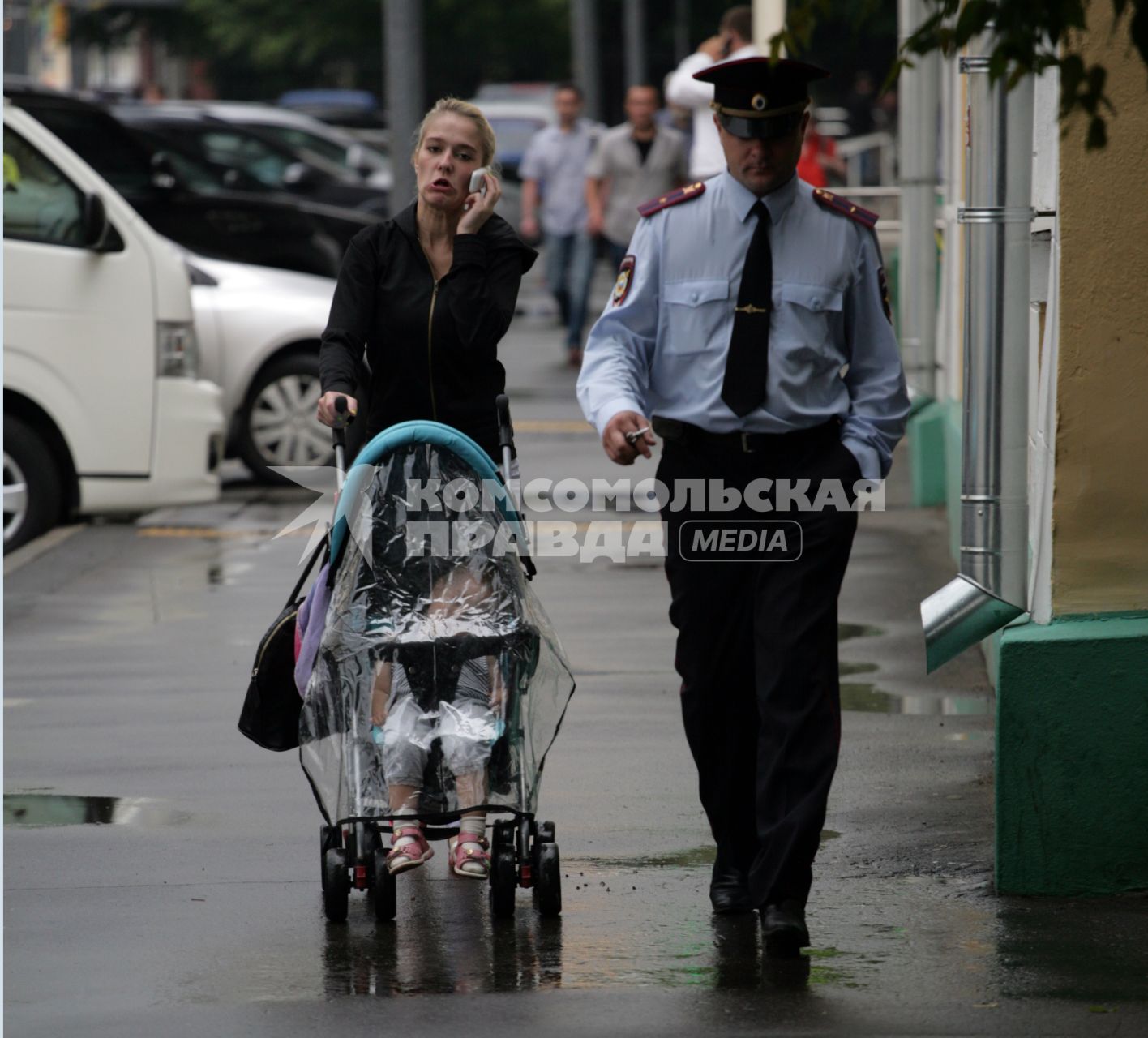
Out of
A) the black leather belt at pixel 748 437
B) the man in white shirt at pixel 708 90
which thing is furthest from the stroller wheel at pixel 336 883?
the man in white shirt at pixel 708 90

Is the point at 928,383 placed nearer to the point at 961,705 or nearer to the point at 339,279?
the point at 961,705

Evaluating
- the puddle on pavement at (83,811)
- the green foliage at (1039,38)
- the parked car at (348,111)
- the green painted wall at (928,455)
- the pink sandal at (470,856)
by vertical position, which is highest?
the parked car at (348,111)

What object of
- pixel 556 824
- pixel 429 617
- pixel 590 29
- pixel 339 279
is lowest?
pixel 556 824

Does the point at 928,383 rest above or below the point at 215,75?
below

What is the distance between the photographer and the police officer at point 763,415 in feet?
15.9

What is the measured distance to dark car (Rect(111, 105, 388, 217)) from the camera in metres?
21.6

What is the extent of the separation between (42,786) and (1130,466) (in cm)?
324

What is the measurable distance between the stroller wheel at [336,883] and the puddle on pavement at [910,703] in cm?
262

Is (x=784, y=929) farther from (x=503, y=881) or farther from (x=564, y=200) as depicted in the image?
(x=564, y=200)

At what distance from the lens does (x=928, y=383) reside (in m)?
11.9

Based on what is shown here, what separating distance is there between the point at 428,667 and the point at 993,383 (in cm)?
153

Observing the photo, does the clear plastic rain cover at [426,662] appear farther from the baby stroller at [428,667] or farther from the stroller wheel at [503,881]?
the stroller wheel at [503,881]

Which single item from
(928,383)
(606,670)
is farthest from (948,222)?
(606,670)

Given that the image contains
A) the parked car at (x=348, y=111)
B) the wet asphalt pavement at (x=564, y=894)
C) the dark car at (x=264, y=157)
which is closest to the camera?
the wet asphalt pavement at (x=564, y=894)
